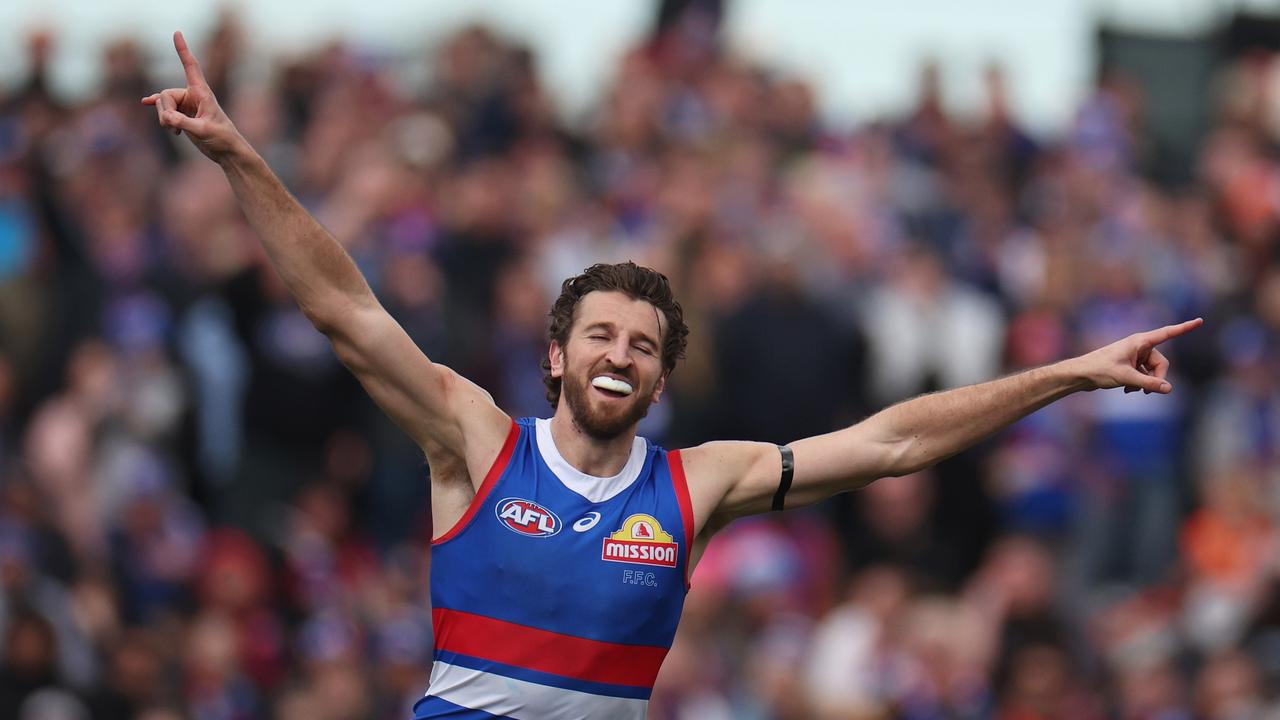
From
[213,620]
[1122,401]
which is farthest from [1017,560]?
[213,620]

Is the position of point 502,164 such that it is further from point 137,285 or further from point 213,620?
point 213,620

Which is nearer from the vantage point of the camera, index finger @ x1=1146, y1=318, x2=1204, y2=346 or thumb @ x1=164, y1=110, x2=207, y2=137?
thumb @ x1=164, y1=110, x2=207, y2=137

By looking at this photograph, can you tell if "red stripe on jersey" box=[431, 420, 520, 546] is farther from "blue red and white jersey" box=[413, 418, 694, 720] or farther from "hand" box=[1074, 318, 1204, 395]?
"hand" box=[1074, 318, 1204, 395]

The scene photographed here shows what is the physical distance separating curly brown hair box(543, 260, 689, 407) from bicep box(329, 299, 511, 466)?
1.18 feet

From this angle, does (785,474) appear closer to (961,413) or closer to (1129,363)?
(961,413)

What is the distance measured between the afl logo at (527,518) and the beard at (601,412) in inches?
13.6

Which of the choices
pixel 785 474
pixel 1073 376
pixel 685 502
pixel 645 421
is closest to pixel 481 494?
pixel 685 502

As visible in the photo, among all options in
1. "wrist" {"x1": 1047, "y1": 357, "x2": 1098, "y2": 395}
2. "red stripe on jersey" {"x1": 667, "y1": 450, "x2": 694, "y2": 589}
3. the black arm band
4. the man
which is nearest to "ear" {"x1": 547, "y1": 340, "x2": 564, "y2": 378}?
the man

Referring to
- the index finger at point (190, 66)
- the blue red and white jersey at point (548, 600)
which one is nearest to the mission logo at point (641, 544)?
the blue red and white jersey at point (548, 600)

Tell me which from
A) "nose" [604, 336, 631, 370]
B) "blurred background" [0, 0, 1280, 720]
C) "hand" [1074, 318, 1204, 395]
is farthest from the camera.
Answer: "blurred background" [0, 0, 1280, 720]

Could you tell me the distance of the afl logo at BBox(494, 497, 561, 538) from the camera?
25.2ft

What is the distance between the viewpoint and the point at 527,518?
7.70 m

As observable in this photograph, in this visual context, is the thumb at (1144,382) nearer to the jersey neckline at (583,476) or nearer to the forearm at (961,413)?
the forearm at (961,413)

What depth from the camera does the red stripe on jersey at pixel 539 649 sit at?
7.59 m
